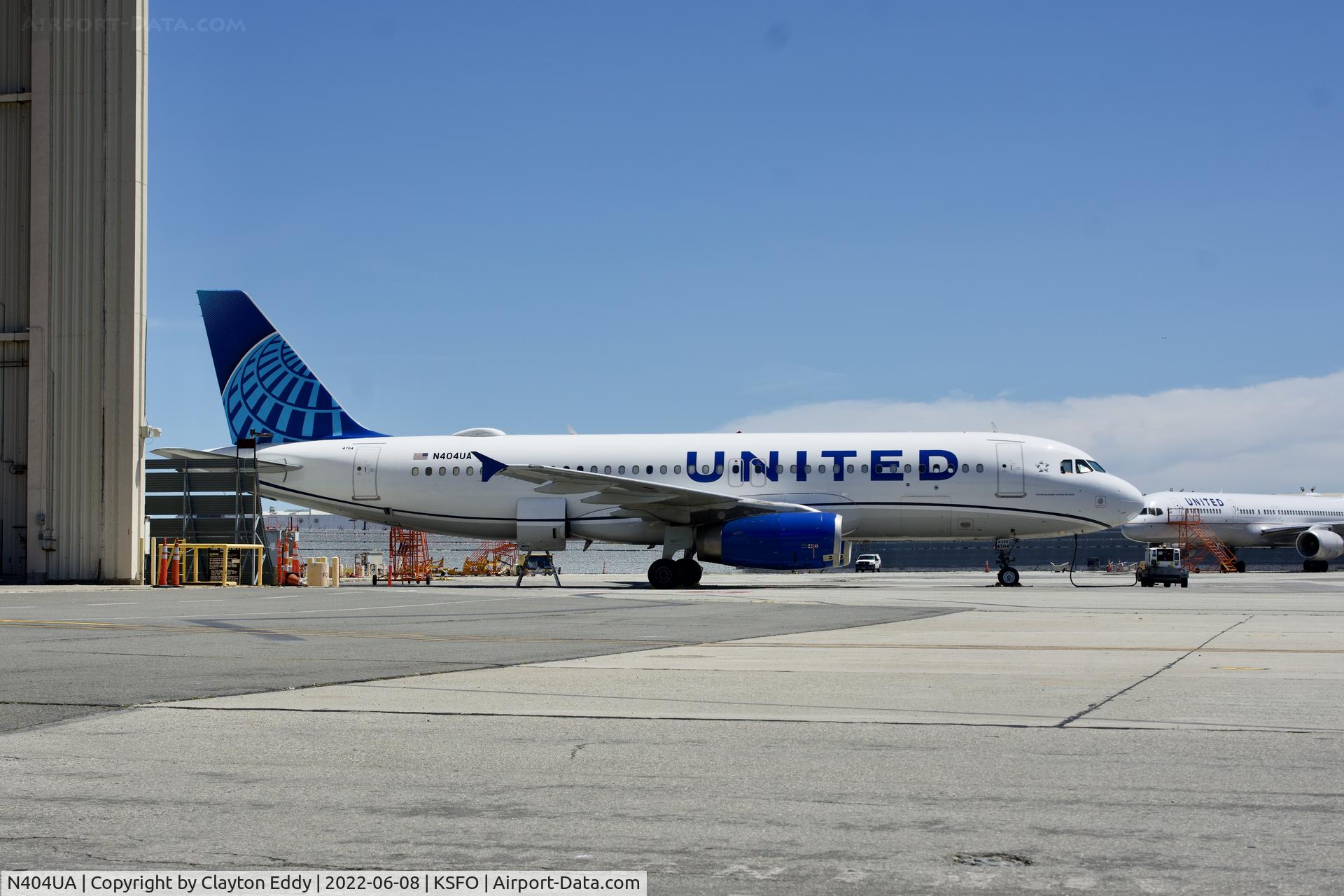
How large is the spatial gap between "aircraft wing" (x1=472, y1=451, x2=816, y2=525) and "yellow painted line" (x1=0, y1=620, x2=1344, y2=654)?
13.5 m

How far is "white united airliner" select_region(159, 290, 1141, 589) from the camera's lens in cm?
2741

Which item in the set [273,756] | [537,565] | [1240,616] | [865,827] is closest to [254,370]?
[537,565]

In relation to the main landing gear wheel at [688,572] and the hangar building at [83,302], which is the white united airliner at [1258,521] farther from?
the hangar building at [83,302]

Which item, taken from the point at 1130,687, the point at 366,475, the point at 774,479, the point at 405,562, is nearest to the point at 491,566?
the point at 405,562

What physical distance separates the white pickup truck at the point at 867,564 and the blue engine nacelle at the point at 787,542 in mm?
35346

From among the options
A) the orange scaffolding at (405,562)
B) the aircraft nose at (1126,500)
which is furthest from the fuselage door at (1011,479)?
the orange scaffolding at (405,562)

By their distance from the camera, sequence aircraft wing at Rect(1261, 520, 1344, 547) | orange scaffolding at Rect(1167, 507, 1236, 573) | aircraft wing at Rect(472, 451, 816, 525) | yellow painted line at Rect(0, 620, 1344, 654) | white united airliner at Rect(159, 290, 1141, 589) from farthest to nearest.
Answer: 1. aircraft wing at Rect(1261, 520, 1344, 547)
2. orange scaffolding at Rect(1167, 507, 1236, 573)
3. white united airliner at Rect(159, 290, 1141, 589)
4. aircraft wing at Rect(472, 451, 816, 525)
5. yellow painted line at Rect(0, 620, 1344, 654)

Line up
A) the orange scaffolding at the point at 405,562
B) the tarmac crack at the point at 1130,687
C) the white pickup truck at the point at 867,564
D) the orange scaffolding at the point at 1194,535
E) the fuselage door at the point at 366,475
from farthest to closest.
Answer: the white pickup truck at the point at 867,564, the orange scaffolding at the point at 1194,535, the orange scaffolding at the point at 405,562, the fuselage door at the point at 366,475, the tarmac crack at the point at 1130,687

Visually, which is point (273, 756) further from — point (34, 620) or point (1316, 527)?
point (1316, 527)

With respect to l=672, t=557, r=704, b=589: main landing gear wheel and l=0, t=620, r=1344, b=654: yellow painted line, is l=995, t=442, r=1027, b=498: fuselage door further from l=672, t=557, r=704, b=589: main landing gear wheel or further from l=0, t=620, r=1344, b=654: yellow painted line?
l=0, t=620, r=1344, b=654: yellow painted line

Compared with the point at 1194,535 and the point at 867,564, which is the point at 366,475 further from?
the point at 1194,535

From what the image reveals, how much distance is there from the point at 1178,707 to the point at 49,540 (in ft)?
85.8

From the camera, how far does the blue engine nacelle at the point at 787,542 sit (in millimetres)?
26234

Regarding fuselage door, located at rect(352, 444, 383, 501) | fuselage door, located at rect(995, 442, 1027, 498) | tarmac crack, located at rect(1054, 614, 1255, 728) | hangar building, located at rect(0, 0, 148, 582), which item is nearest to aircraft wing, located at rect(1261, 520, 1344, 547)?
fuselage door, located at rect(995, 442, 1027, 498)
